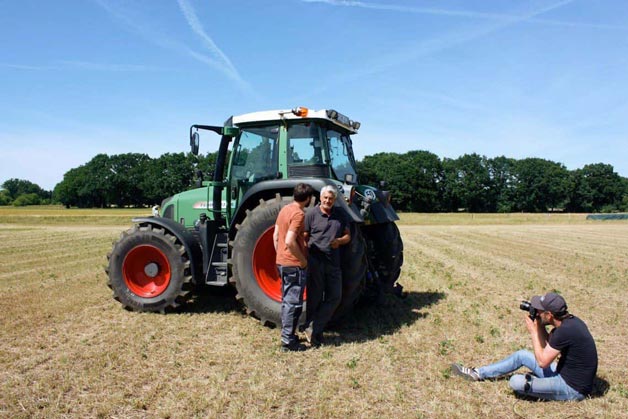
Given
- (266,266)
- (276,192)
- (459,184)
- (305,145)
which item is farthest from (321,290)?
(459,184)

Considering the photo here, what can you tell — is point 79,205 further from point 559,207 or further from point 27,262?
point 559,207

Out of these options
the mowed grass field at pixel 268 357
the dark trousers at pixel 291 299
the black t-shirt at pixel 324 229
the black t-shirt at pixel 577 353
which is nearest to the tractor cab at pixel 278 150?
the black t-shirt at pixel 324 229

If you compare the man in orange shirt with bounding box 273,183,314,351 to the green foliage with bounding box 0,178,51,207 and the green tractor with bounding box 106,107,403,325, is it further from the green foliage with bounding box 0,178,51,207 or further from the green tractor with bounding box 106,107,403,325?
the green foliage with bounding box 0,178,51,207

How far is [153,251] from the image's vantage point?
22.6 ft

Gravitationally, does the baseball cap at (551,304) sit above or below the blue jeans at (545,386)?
above

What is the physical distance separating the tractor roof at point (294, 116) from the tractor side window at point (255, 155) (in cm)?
16

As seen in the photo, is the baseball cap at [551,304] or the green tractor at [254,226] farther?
the green tractor at [254,226]

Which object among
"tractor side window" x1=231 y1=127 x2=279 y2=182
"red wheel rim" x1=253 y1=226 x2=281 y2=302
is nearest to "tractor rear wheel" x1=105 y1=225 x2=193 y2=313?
"red wheel rim" x1=253 y1=226 x2=281 y2=302

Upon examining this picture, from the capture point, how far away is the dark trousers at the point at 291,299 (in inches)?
206

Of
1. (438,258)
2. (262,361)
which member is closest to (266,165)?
(262,361)

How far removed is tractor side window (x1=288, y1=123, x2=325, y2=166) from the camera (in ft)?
20.5

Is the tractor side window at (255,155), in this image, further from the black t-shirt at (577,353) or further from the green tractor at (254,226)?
the black t-shirt at (577,353)

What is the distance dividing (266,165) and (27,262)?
9288mm

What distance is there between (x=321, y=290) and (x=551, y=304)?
2452 mm
